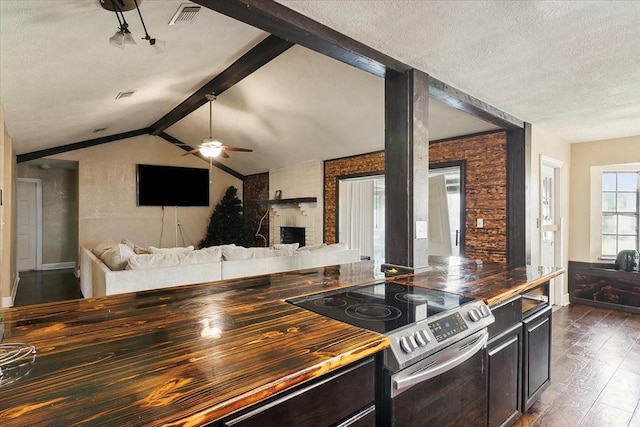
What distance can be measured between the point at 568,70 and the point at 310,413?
2.78 m

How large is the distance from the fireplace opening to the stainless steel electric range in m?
5.15

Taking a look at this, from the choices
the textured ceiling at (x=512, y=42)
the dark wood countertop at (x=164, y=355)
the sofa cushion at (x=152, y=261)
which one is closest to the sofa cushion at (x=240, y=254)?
the sofa cushion at (x=152, y=261)

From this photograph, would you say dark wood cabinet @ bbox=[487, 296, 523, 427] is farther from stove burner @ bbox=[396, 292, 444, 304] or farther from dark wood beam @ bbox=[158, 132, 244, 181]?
dark wood beam @ bbox=[158, 132, 244, 181]

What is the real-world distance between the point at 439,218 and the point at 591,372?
96.4 inches

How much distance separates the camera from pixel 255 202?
8.29m

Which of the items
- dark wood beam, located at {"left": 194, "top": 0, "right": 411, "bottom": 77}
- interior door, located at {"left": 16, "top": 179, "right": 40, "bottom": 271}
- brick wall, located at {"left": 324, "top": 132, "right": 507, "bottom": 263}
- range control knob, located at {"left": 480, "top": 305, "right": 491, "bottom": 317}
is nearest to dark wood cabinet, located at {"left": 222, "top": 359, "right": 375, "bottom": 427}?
range control knob, located at {"left": 480, "top": 305, "right": 491, "bottom": 317}

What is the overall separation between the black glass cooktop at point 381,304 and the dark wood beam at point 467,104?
1.54 m

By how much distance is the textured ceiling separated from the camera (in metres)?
1.69

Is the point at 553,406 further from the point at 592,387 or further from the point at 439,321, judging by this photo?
the point at 439,321

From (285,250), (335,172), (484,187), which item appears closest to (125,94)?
(285,250)

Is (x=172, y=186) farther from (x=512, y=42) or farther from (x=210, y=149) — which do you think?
(x=512, y=42)

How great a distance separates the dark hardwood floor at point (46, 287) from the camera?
488 centimetres

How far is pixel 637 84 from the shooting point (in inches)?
105

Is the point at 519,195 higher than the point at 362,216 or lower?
higher
